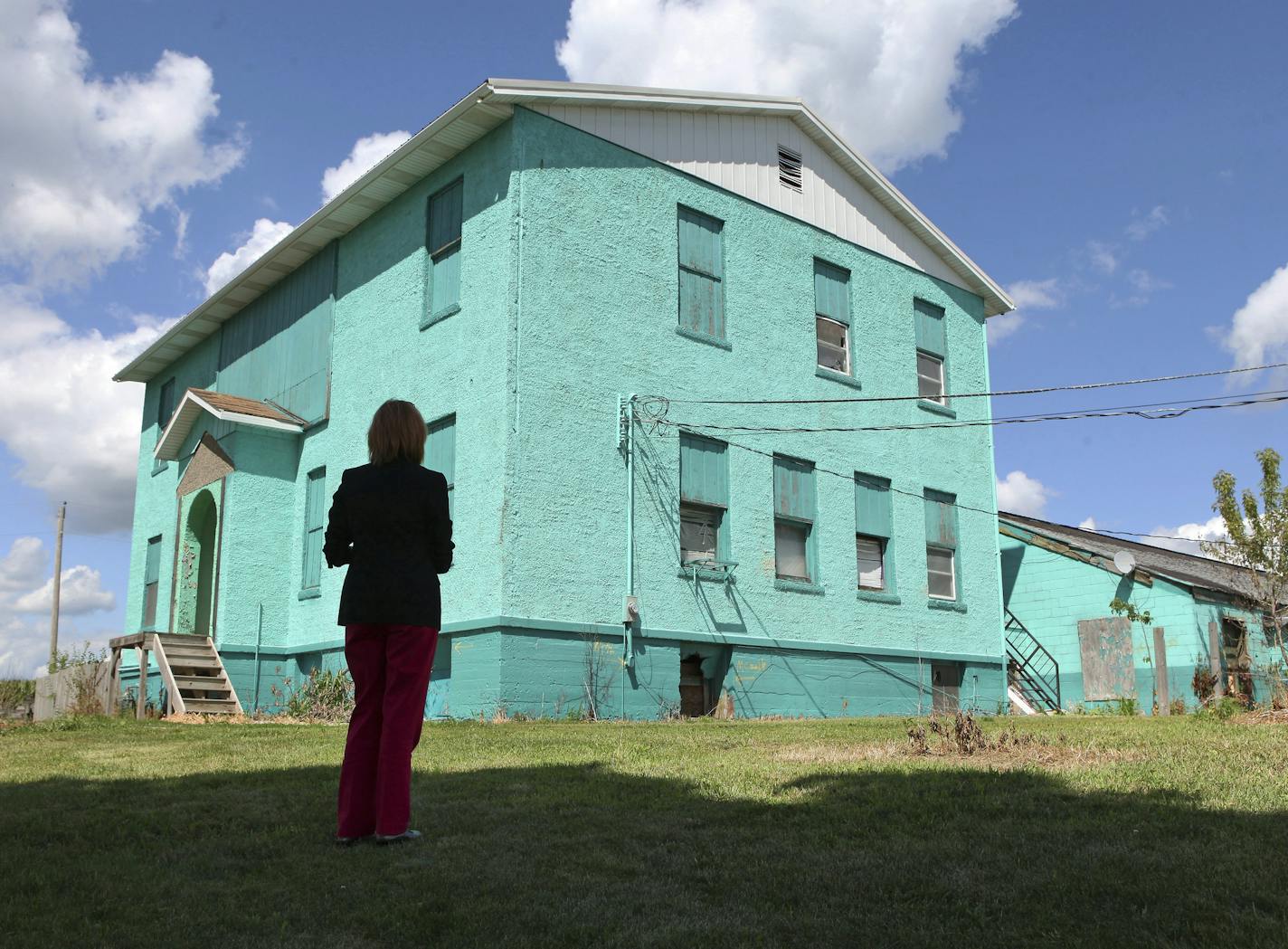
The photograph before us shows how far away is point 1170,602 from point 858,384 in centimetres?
872

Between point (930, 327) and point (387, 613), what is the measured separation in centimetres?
1713

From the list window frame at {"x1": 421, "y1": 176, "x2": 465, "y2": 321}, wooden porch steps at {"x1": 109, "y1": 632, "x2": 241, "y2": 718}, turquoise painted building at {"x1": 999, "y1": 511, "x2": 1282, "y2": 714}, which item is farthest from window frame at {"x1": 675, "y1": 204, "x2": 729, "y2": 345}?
turquoise painted building at {"x1": 999, "y1": 511, "x2": 1282, "y2": 714}

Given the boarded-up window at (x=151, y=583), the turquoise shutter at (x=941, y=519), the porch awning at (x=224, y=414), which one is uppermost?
the porch awning at (x=224, y=414)

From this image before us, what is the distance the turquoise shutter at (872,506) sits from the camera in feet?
59.8

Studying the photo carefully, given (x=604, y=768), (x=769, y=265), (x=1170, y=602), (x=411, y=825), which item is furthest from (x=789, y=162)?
(x=411, y=825)

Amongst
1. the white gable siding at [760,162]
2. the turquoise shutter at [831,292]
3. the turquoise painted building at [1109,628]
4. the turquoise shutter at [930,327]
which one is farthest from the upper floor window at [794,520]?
the turquoise painted building at [1109,628]

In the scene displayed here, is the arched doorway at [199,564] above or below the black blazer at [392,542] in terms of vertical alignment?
above

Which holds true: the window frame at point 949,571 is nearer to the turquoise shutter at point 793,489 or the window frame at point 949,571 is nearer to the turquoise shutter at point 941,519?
the turquoise shutter at point 941,519

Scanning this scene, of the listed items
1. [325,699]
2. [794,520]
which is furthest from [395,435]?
[794,520]

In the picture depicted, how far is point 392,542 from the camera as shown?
17.3 feet

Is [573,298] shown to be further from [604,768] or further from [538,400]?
[604,768]

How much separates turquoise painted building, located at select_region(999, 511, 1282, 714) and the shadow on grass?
16.9 m

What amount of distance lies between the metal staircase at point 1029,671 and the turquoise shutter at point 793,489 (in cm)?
609

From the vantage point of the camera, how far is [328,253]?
18.8 meters
